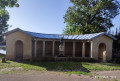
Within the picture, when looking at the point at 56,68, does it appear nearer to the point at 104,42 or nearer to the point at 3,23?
the point at 104,42

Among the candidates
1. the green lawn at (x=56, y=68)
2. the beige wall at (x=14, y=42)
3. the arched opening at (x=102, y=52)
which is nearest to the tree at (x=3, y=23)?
the beige wall at (x=14, y=42)

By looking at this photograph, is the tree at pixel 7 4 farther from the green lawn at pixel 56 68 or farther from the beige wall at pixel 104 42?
the beige wall at pixel 104 42

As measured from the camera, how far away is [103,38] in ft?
40.8

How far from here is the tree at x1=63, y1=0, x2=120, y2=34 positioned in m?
20.1

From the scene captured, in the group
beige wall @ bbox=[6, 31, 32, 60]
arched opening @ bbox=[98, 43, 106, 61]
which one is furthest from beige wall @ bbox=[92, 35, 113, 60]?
beige wall @ bbox=[6, 31, 32, 60]

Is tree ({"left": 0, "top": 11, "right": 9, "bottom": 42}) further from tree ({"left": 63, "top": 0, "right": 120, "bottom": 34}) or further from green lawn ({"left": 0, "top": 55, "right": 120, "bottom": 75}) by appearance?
green lawn ({"left": 0, "top": 55, "right": 120, "bottom": 75})

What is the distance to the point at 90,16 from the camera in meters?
22.2

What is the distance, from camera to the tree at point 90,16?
20.1m

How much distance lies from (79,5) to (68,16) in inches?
168

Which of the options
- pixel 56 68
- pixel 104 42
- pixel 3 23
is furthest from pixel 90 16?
pixel 3 23

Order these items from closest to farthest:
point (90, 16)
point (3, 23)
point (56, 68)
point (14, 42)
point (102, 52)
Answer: point (56, 68), point (14, 42), point (102, 52), point (90, 16), point (3, 23)

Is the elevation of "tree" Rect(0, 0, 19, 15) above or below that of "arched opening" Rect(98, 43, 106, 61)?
above

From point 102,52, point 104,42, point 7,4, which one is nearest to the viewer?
point 7,4

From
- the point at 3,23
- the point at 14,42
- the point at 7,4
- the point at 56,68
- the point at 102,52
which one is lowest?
the point at 56,68
